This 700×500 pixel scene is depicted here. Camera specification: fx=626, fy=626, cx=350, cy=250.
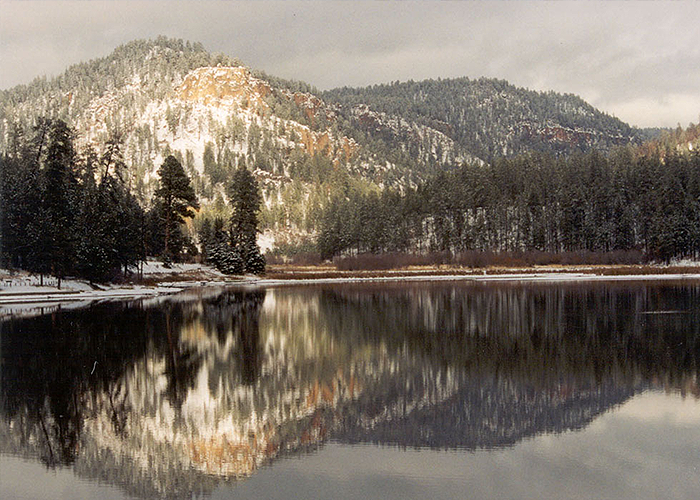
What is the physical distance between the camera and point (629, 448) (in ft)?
39.0

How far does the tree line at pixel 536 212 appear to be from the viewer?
12119 cm

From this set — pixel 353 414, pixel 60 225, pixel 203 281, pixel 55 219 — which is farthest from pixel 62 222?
pixel 353 414

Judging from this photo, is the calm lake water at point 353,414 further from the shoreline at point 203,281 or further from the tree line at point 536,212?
the tree line at point 536,212

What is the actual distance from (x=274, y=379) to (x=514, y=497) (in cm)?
951

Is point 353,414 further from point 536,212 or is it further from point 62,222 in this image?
point 536,212

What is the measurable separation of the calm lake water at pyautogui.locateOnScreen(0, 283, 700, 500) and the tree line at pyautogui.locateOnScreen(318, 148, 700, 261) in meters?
98.7

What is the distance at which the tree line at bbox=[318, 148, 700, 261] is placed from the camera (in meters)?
121

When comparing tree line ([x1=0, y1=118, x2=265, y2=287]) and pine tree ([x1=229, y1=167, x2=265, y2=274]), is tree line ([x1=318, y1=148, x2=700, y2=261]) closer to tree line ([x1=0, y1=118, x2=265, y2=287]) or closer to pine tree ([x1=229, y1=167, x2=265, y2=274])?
pine tree ([x1=229, y1=167, x2=265, y2=274])

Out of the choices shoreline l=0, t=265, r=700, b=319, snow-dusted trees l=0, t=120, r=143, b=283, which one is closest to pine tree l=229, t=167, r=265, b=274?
shoreline l=0, t=265, r=700, b=319

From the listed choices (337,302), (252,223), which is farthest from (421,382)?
(252,223)

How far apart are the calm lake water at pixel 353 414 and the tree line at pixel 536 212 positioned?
98734mm

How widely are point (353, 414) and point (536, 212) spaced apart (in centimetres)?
12705

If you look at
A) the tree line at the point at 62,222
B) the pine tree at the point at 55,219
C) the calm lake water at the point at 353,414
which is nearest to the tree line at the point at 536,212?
the tree line at the point at 62,222

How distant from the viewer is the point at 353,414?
14219 millimetres
